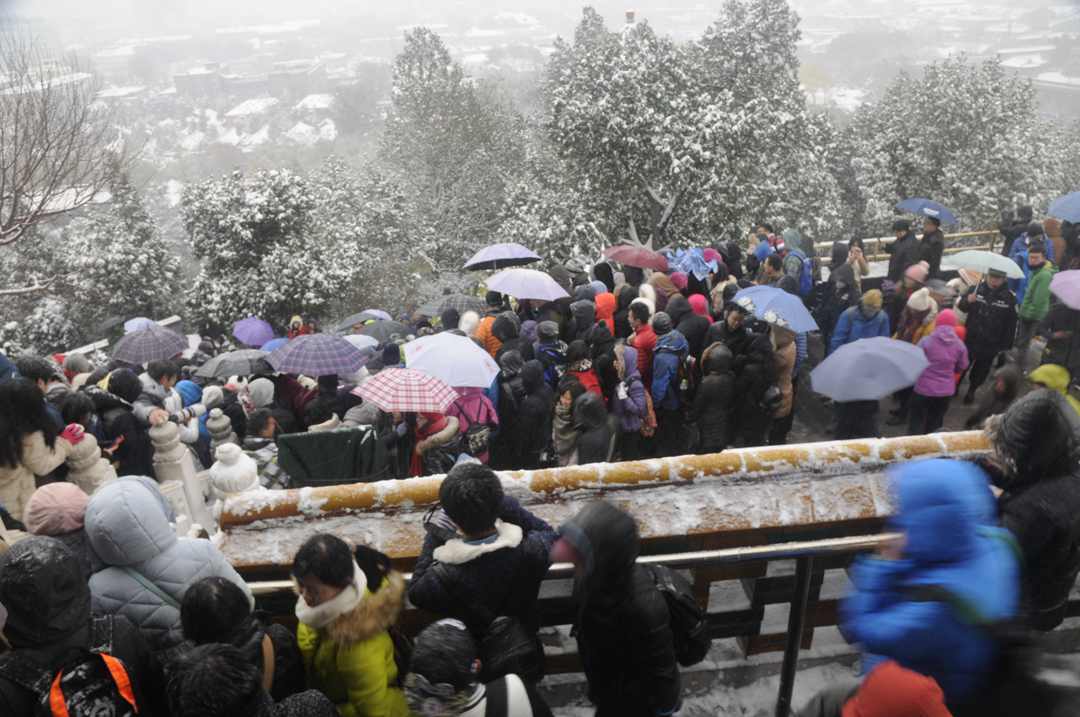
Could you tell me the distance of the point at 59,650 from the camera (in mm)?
2164

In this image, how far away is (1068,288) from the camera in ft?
21.4

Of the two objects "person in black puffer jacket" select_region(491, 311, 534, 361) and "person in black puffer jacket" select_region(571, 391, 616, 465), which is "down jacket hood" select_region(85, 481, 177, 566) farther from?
"person in black puffer jacket" select_region(491, 311, 534, 361)

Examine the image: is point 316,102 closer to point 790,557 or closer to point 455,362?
point 455,362

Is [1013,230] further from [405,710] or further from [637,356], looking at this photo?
[405,710]

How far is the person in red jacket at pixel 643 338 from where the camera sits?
620cm

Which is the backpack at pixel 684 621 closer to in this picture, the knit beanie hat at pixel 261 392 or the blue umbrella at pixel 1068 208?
the knit beanie hat at pixel 261 392

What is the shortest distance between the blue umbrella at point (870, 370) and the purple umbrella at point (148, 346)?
6.91 metres

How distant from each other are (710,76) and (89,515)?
25.2 m

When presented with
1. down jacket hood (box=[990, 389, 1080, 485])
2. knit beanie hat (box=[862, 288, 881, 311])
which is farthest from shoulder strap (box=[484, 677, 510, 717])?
knit beanie hat (box=[862, 288, 881, 311])

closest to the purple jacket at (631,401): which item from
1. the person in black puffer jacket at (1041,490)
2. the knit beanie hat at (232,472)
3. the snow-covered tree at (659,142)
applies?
the knit beanie hat at (232,472)

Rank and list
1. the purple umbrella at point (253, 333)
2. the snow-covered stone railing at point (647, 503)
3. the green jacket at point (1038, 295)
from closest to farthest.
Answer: the snow-covered stone railing at point (647, 503) < the green jacket at point (1038, 295) < the purple umbrella at point (253, 333)

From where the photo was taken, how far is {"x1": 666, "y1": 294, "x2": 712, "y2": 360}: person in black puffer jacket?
6.40m

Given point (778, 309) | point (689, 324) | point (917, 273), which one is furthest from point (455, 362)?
point (917, 273)

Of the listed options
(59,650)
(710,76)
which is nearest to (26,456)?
(59,650)
